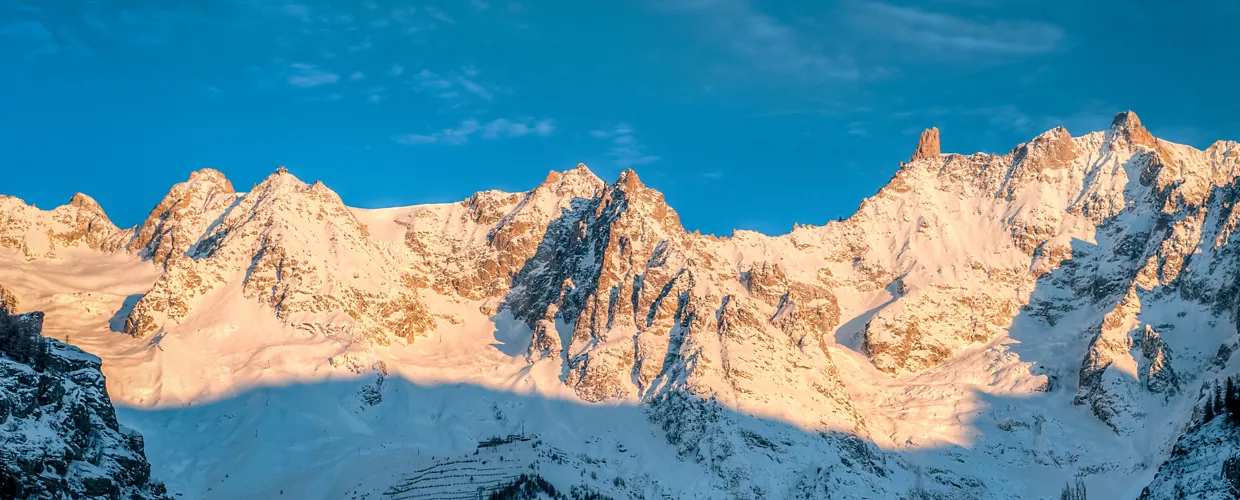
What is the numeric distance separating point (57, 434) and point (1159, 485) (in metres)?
107

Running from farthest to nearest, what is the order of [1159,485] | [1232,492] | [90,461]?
[90,461], [1159,485], [1232,492]

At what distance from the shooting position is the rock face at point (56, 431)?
6373 inches

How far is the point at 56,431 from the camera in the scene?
169625 millimetres

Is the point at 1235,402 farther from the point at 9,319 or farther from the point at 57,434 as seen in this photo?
the point at 9,319

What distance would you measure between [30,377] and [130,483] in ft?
60.3

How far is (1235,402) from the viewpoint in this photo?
148 m

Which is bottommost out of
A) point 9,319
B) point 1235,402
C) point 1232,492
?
point 1232,492

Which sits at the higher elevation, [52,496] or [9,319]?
[9,319]

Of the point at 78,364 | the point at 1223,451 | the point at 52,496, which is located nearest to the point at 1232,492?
the point at 1223,451

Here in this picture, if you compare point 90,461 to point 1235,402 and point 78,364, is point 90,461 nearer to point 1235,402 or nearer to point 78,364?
point 78,364

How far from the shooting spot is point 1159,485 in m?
148

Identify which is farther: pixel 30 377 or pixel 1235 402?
pixel 30 377

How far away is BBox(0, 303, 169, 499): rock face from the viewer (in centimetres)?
16188

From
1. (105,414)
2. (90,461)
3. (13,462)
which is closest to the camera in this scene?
(13,462)
